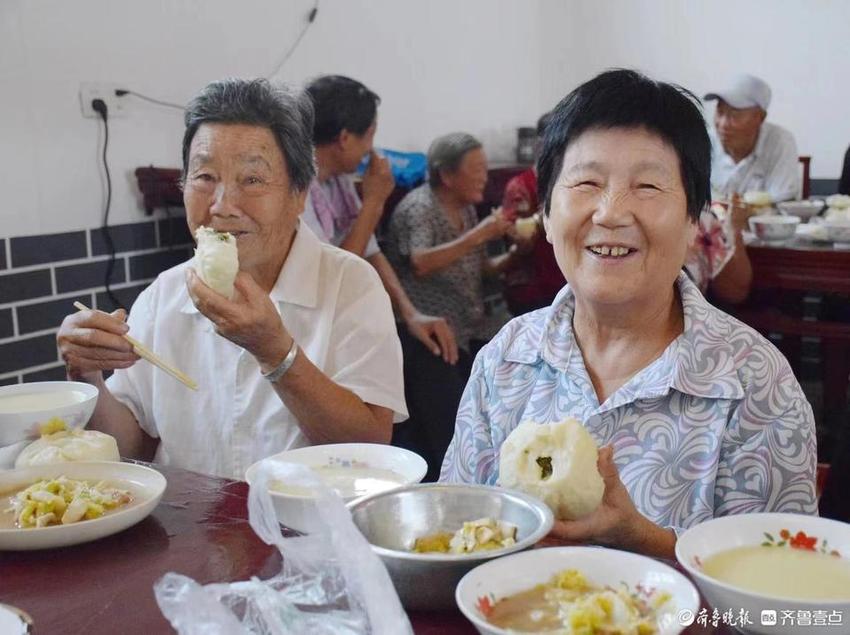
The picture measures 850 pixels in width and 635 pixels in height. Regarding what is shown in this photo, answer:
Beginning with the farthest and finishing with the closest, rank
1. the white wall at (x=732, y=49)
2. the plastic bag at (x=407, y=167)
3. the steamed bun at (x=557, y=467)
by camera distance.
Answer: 1. the white wall at (x=732, y=49)
2. the plastic bag at (x=407, y=167)
3. the steamed bun at (x=557, y=467)

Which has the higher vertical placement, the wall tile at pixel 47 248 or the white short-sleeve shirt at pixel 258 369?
the wall tile at pixel 47 248

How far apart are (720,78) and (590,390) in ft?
16.5

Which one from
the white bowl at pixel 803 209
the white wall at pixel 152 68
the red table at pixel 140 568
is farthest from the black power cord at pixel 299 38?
the red table at pixel 140 568

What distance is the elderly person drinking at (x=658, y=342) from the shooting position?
145cm

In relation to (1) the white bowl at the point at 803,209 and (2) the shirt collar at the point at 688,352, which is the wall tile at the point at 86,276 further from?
(1) the white bowl at the point at 803,209

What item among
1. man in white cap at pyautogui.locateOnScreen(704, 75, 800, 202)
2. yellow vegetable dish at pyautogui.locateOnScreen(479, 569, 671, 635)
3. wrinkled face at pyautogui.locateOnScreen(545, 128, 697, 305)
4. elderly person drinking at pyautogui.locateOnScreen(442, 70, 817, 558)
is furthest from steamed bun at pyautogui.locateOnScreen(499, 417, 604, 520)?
man in white cap at pyautogui.locateOnScreen(704, 75, 800, 202)

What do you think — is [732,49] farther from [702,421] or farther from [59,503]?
[59,503]

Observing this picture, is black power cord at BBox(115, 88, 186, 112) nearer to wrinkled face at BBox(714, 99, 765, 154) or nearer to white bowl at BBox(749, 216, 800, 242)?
white bowl at BBox(749, 216, 800, 242)

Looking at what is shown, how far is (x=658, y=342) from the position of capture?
5.24 feet

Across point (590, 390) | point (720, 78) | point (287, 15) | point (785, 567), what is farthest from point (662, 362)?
point (720, 78)

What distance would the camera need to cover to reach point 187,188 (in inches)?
76.1

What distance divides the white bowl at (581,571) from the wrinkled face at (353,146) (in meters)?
2.55

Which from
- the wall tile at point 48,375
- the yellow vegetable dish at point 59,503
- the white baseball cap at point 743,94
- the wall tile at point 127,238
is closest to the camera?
the yellow vegetable dish at point 59,503

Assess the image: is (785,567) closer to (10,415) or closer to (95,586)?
(95,586)
